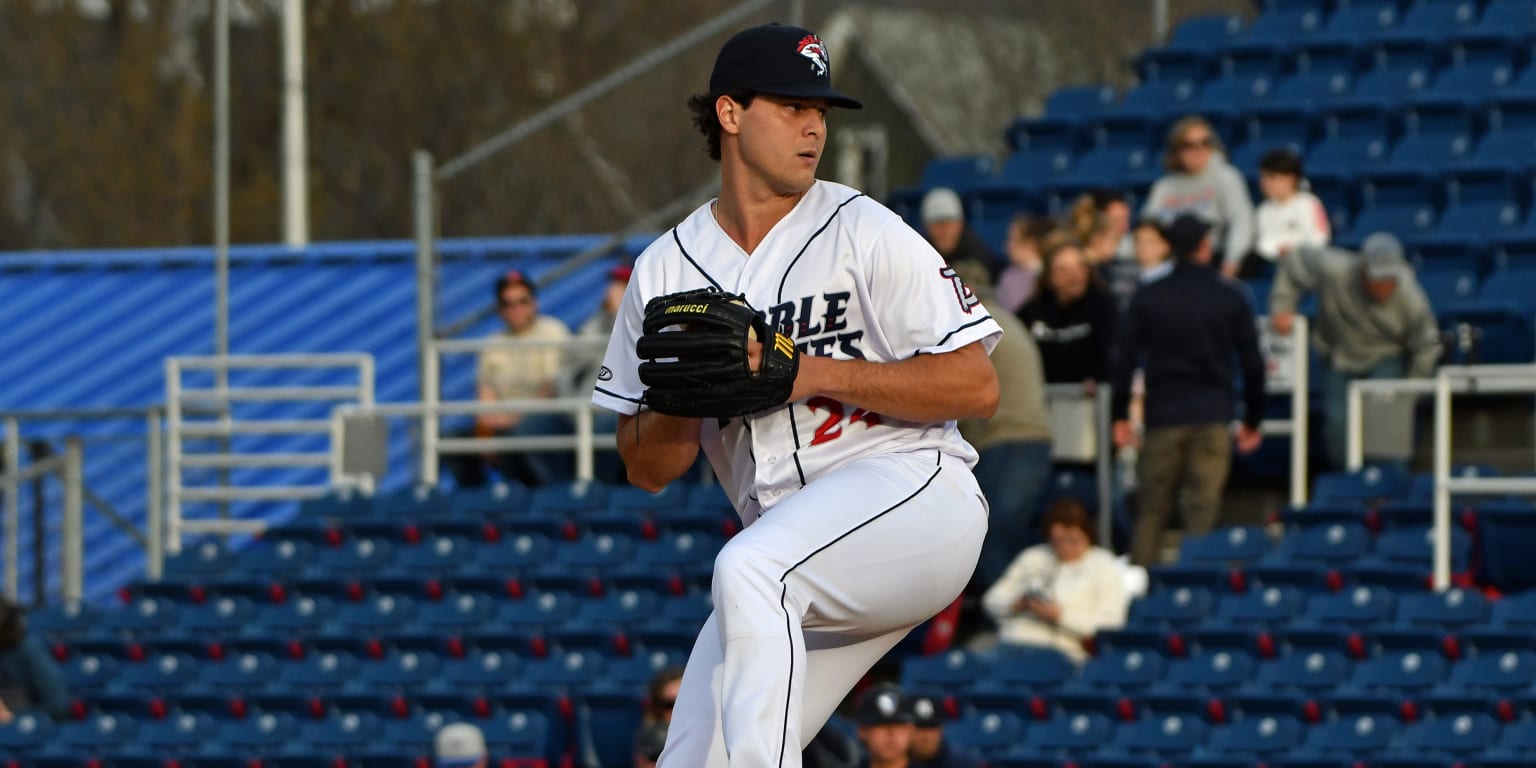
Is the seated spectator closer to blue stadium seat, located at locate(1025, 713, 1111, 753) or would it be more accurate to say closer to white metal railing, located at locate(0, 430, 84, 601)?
blue stadium seat, located at locate(1025, 713, 1111, 753)

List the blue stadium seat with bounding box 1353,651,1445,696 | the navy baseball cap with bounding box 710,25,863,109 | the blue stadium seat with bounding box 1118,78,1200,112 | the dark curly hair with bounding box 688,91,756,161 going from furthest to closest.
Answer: the blue stadium seat with bounding box 1118,78,1200,112 → the blue stadium seat with bounding box 1353,651,1445,696 → the dark curly hair with bounding box 688,91,756,161 → the navy baseball cap with bounding box 710,25,863,109

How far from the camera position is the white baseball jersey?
4.89 metres

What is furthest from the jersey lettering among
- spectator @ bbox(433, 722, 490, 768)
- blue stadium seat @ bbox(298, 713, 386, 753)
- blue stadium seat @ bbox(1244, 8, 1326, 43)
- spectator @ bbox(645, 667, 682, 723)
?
blue stadium seat @ bbox(1244, 8, 1326, 43)

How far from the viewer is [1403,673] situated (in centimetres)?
992

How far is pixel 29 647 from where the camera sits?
12109mm

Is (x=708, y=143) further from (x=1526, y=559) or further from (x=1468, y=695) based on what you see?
(x=1526, y=559)

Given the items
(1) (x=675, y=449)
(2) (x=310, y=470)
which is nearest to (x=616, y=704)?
(2) (x=310, y=470)

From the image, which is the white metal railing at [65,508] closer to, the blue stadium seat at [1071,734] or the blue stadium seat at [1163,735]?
the blue stadium seat at [1071,734]

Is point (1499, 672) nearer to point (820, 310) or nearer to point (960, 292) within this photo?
point (960, 292)

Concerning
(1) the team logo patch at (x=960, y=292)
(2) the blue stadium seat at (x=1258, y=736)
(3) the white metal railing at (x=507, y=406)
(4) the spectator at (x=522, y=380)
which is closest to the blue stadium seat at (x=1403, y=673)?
(2) the blue stadium seat at (x=1258, y=736)

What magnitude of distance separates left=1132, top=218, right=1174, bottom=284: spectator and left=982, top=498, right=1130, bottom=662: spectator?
112cm

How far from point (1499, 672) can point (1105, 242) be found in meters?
2.77

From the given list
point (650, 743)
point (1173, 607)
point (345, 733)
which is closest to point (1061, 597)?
point (1173, 607)

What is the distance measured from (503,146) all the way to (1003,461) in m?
3.71
